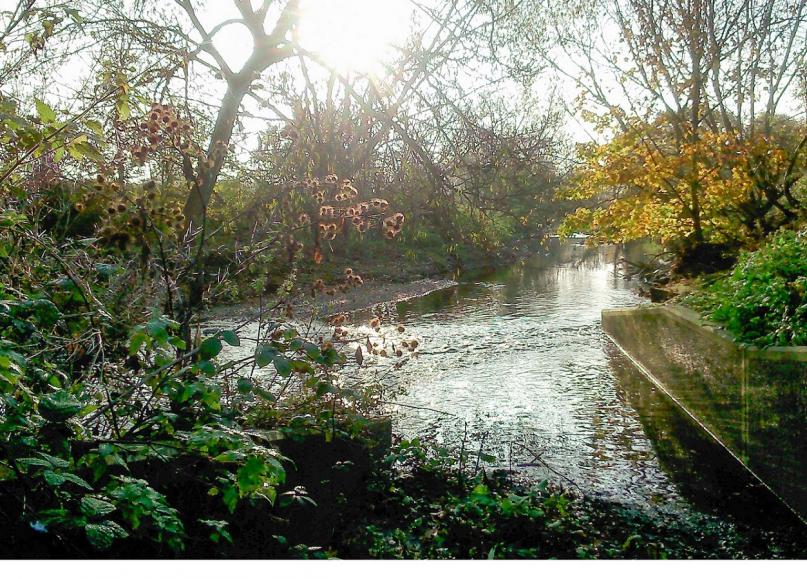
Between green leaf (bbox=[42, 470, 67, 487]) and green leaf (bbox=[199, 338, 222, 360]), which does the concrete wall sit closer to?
green leaf (bbox=[199, 338, 222, 360])

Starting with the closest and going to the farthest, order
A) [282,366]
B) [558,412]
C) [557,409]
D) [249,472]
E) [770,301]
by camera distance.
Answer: [249,472] < [282,366] < [770,301] < [558,412] < [557,409]

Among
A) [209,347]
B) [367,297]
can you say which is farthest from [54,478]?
[367,297]

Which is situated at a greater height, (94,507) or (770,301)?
(770,301)

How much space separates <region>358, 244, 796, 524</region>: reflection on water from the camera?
18.1 ft

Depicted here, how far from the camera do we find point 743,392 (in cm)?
571

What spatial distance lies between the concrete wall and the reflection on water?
21 cm

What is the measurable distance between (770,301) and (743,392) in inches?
28.9

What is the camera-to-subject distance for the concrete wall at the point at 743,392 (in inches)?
189

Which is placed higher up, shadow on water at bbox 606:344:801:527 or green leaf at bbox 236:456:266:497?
green leaf at bbox 236:456:266:497

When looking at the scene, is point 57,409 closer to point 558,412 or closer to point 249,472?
point 249,472

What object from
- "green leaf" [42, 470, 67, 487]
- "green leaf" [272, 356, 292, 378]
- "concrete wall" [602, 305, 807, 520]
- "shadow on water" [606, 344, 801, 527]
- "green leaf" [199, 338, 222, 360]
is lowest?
"shadow on water" [606, 344, 801, 527]

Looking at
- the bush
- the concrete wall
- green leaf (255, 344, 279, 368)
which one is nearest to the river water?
the concrete wall

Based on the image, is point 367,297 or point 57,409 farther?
point 367,297

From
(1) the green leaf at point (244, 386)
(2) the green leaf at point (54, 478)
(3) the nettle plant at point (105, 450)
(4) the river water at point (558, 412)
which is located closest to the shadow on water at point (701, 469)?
(4) the river water at point (558, 412)
